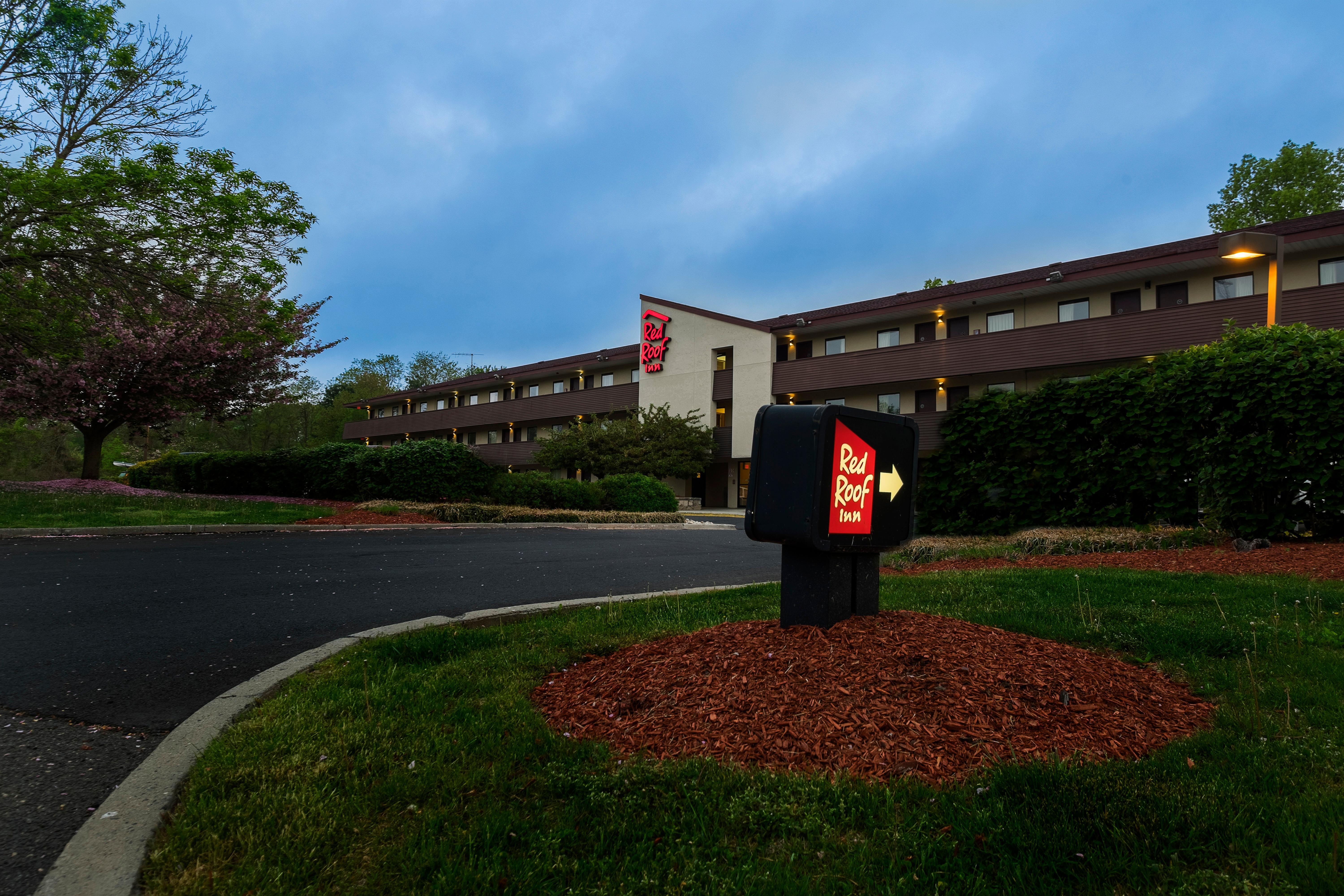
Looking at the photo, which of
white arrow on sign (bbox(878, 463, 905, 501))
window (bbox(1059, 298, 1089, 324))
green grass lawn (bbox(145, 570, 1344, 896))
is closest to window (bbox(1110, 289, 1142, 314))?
window (bbox(1059, 298, 1089, 324))

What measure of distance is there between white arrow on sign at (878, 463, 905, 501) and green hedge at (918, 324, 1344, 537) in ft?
27.3

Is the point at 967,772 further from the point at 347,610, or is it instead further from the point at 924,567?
the point at 924,567

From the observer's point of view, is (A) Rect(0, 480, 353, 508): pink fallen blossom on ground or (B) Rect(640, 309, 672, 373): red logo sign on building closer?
(A) Rect(0, 480, 353, 508): pink fallen blossom on ground

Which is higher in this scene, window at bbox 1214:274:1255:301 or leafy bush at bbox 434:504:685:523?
window at bbox 1214:274:1255:301

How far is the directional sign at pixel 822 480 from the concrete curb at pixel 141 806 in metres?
2.67

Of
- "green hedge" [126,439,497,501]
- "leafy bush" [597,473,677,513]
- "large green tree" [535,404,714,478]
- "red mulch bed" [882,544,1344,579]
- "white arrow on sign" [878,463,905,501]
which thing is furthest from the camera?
"large green tree" [535,404,714,478]

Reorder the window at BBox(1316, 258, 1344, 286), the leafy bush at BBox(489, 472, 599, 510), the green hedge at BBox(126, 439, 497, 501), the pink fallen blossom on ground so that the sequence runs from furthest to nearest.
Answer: the window at BBox(1316, 258, 1344, 286), the leafy bush at BBox(489, 472, 599, 510), the green hedge at BBox(126, 439, 497, 501), the pink fallen blossom on ground

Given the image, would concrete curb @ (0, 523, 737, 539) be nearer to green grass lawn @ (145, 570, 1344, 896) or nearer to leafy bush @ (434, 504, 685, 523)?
leafy bush @ (434, 504, 685, 523)

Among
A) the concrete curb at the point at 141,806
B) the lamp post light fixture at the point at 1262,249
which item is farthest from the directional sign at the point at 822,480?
the lamp post light fixture at the point at 1262,249

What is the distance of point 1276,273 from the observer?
38.5 feet

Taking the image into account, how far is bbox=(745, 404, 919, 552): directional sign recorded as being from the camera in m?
3.85

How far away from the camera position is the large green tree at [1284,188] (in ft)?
119

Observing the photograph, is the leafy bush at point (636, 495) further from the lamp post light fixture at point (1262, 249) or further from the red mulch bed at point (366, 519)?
the lamp post light fixture at point (1262, 249)

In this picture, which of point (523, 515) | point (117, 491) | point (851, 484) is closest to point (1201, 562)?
point (851, 484)
